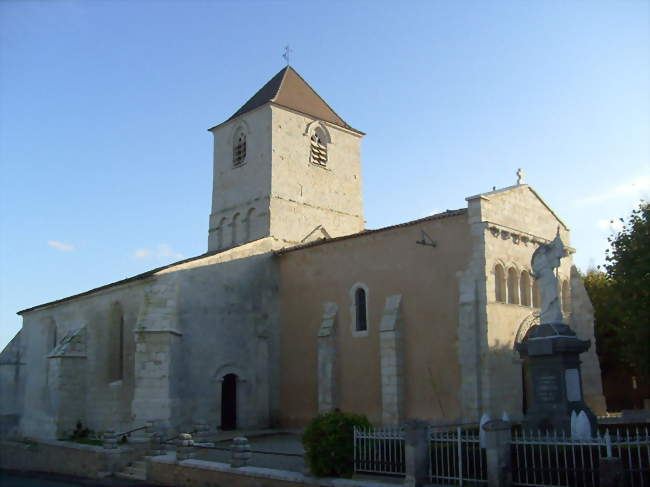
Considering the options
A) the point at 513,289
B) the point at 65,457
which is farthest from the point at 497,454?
the point at 65,457

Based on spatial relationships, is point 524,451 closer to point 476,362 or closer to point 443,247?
point 476,362

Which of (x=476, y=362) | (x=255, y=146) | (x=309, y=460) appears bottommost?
(x=309, y=460)

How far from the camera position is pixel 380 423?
21406 millimetres

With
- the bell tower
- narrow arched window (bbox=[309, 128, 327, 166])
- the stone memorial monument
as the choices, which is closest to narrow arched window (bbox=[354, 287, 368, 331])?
the bell tower

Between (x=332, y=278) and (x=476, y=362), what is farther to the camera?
(x=332, y=278)

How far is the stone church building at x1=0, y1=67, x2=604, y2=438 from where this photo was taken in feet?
66.2

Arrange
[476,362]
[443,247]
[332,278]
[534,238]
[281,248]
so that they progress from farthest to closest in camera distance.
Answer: [281,248], [332,278], [534,238], [443,247], [476,362]

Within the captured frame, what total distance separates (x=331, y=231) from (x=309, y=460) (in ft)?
59.1

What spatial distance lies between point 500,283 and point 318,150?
13455mm

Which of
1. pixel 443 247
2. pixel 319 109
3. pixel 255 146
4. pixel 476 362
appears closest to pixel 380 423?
pixel 476 362

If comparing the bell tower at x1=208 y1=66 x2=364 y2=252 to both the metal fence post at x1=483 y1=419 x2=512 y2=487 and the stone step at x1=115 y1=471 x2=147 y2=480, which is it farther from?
the metal fence post at x1=483 y1=419 x2=512 y2=487

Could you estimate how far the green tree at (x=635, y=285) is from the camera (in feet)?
73.4

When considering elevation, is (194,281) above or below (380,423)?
above

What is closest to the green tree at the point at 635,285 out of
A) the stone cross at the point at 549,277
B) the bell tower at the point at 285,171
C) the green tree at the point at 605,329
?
the green tree at the point at 605,329
